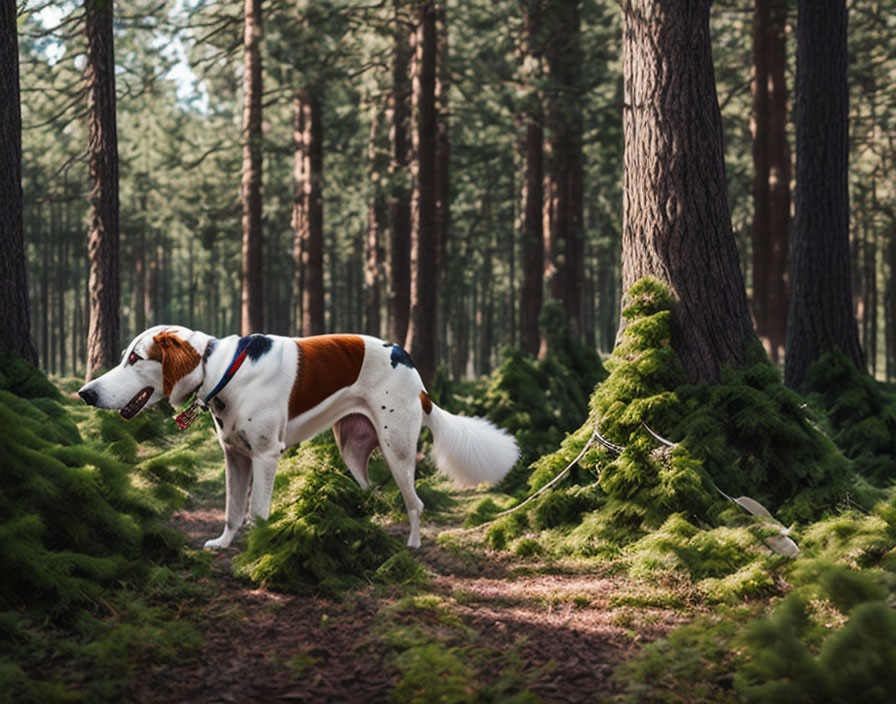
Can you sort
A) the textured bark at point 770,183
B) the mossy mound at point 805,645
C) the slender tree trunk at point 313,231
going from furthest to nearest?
the slender tree trunk at point 313,231 → the textured bark at point 770,183 → the mossy mound at point 805,645

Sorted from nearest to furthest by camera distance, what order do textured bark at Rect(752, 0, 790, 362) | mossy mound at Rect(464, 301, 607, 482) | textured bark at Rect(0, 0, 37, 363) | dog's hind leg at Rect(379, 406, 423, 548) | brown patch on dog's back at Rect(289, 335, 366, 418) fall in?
brown patch on dog's back at Rect(289, 335, 366, 418)
dog's hind leg at Rect(379, 406, 423, 548)
textured bark at Rect(0, 0, 37, 363)
mossy mound at Rect(464, 301, 607, 482)
textured bark at Rect(752, 0, 790, 362)

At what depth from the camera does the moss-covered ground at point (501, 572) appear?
3.36 meters

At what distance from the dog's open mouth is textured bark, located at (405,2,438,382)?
1007 centimetres

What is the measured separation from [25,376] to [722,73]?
60.0 ft

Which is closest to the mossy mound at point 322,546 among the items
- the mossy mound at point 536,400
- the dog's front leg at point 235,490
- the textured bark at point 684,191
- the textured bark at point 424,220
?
the dog's front leg at point 235,490

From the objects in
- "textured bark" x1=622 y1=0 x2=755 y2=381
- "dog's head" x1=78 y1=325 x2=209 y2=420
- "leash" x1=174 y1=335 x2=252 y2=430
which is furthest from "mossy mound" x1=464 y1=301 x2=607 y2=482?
"dog's head" x1=78 y1=325 x2=209 y2=420

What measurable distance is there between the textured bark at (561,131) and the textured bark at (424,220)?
8.57 feet

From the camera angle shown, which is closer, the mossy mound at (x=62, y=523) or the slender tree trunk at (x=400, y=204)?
the mossy mound at (x=62, y=523)

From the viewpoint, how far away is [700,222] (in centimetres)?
653

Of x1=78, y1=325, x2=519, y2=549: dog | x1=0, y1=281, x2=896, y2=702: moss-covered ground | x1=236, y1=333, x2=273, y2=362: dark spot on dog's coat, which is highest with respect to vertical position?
x1=236, y1=333, x2=273, y2=362: dark spot on dog's coat

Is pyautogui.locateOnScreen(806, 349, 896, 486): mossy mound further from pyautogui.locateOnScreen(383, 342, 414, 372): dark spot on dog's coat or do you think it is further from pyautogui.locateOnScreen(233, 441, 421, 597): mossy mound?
pyautogui.locateOnScreen(233, 441, 421, 597): mossy mound

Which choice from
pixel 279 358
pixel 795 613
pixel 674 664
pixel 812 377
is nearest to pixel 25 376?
pixel 279 358

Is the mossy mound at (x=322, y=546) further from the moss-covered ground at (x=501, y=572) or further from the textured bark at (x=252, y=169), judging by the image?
the textured bark at (x=252, y=169)

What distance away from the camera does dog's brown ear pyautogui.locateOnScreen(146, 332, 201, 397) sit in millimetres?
5234
